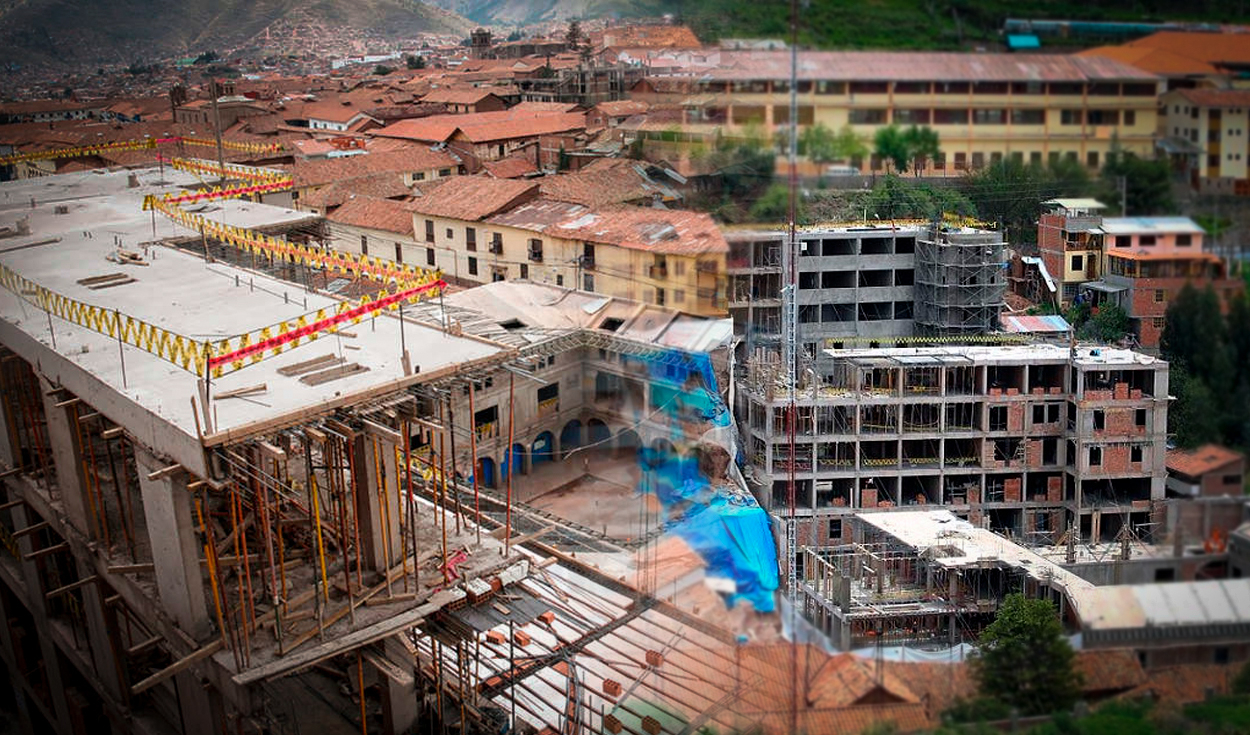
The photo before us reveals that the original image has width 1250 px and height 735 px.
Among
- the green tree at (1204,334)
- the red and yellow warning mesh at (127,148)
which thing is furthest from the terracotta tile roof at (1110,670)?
the red and yellow warning mesh at (127,148)

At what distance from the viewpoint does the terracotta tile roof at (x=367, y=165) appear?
12.9m

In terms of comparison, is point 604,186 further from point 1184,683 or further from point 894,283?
point 1184,683

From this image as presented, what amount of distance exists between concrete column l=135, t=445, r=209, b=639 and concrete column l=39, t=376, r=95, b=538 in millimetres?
878

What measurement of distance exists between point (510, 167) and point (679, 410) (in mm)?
→ 7622

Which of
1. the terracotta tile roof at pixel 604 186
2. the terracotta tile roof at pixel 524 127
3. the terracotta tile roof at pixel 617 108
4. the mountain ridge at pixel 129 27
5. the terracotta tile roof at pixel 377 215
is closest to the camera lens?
the terracotta tile roof at pixel 604 186

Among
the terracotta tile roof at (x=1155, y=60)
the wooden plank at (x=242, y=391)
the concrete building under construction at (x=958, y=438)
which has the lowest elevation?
the concrete building under construction at (x=958, y=438)

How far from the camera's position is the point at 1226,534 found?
1.70 metres

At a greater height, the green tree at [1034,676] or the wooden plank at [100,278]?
the wooden plank at [100,278]

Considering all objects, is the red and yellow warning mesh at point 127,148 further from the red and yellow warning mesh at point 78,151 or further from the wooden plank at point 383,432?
the wooden plank at point 383,432

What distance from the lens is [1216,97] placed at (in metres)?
1.75

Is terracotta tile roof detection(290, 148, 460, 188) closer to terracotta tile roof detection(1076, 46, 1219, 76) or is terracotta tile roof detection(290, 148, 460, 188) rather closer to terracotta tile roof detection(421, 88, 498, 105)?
terracotta tile roof detection(421, 88, 498, 105)

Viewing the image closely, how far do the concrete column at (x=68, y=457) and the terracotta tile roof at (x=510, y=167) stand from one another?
31.8 feet

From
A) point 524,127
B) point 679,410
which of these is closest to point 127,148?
point 524,127

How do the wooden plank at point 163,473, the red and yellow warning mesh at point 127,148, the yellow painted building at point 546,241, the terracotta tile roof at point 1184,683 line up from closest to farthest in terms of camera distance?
the terracotta tile roof at point 1184,683 < the wooden plank at point 163,473 < the yellow painted building at point 546,241 < the red and yellow warning mesh at point 127,148
